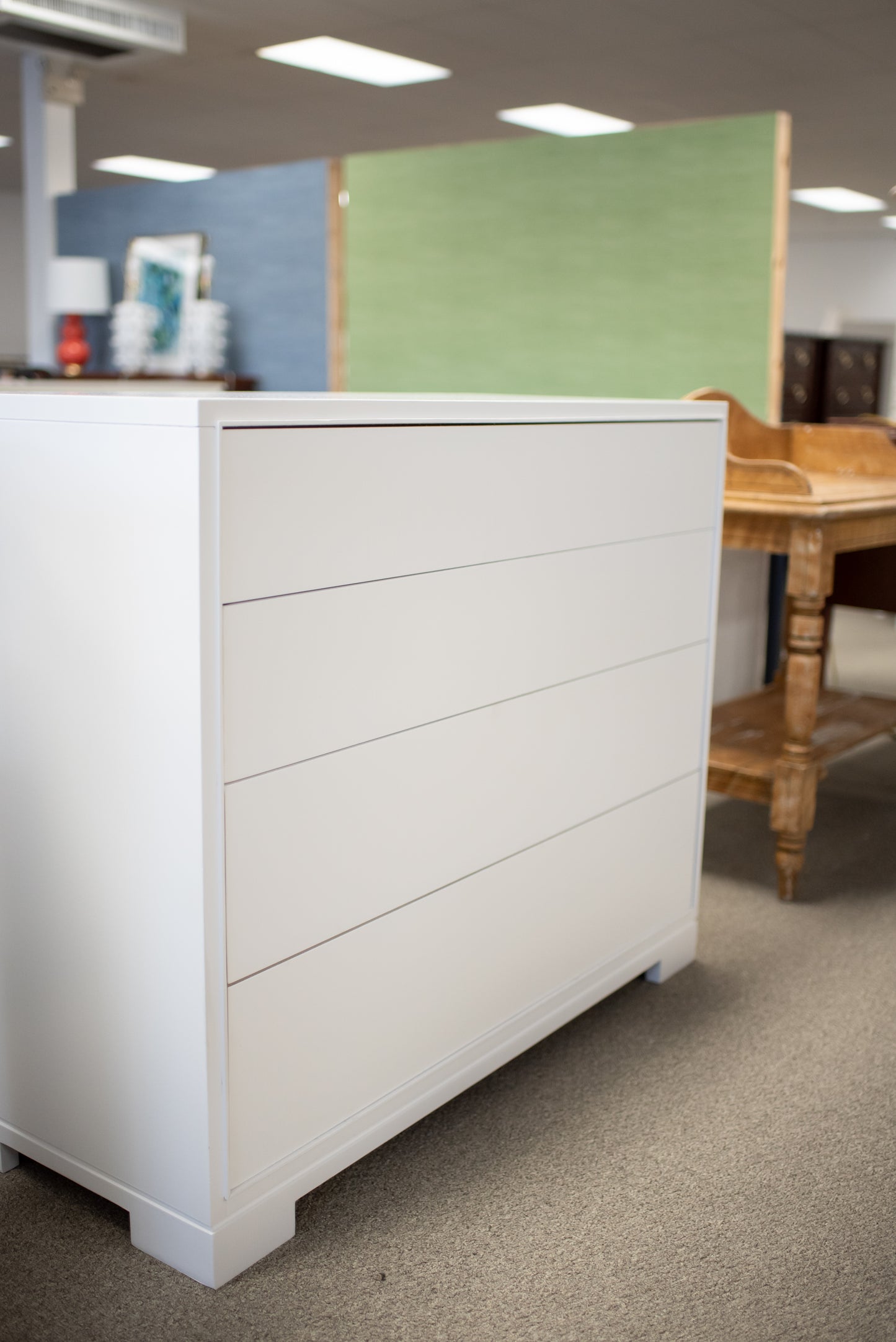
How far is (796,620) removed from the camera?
2484mm

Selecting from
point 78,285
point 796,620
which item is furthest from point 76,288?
point 796,620

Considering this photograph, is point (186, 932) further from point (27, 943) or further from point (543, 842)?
point (543, 842)

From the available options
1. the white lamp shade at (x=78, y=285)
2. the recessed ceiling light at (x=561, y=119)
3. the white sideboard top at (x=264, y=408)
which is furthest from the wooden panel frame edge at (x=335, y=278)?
the white sideboard top at (x=264, y=408)

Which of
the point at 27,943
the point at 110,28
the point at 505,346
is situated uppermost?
the point at 110,28

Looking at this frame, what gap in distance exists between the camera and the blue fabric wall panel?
4.91 metres

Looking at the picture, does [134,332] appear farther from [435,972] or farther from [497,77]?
[435,972]

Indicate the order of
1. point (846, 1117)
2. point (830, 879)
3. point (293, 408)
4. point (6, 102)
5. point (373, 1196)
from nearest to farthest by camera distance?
point (293, 408)
point (373, 1196)
point (846, 1117)
point (830, 879)
point (6, 102)

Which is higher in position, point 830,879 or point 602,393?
point 602,393

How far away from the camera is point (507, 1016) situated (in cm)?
179

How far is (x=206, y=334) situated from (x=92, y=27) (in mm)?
1750

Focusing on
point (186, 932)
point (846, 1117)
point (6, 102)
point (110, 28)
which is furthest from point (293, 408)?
point (6, 102)

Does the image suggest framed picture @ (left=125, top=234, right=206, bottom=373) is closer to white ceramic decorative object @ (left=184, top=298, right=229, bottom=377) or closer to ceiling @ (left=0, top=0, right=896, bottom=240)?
white ceramic decorative object @ (left=184, top=298, right=229, bottom=377)

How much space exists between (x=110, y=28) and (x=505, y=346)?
2.90 meters

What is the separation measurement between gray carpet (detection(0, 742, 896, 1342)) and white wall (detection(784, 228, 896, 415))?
39.2 feet
